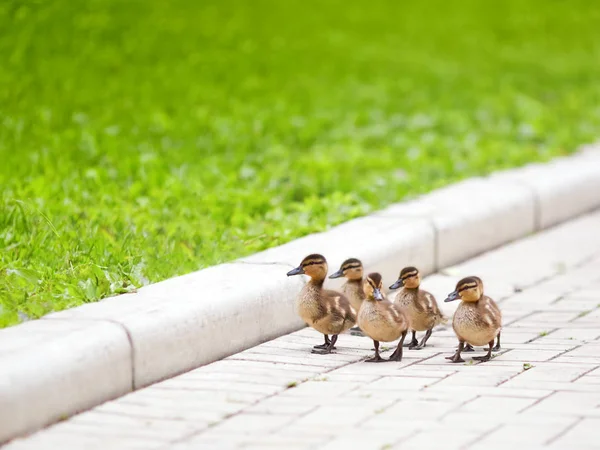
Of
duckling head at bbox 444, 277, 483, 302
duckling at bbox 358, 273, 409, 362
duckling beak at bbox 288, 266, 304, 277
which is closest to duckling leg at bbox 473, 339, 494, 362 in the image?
duckling head at bbox 444, 277, 483, 302

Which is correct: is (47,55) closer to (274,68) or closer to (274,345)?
(274,68)

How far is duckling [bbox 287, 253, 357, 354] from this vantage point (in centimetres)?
723

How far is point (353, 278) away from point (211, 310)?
3.68 feet

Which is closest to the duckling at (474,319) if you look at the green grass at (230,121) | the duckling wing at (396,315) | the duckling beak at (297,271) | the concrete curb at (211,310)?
the duckling wing at (396,315)

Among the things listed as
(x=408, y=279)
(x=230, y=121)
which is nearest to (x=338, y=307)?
(x=408, y=279)

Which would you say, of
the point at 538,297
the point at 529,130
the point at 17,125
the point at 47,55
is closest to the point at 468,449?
the point at 538,297

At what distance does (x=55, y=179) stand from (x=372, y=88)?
20.0ft

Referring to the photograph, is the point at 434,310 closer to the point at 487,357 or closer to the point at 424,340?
the point at 424,340

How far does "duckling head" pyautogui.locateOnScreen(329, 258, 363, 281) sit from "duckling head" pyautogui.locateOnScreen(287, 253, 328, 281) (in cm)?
24

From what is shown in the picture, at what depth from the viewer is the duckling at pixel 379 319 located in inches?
274

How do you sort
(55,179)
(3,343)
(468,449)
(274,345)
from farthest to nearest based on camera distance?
(55,179) → (274,345) → (3,343) → (468,449)

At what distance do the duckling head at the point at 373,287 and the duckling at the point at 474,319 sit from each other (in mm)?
385

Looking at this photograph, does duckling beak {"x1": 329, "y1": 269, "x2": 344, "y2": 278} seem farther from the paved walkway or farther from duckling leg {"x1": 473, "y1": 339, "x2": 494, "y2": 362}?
duckling leg {"x1": 473, "y1": 339, "x2": 494, "y2": 362}

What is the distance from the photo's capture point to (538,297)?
8719 mm
